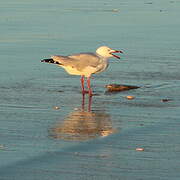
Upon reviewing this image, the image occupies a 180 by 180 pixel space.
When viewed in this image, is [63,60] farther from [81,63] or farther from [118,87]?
[118,87]

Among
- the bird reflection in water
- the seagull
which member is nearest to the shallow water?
the bird reflection in water

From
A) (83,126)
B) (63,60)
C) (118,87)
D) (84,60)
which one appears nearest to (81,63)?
(84,60)

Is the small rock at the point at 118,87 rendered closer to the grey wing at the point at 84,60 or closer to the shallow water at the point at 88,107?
the shallow water at the point at 88,107

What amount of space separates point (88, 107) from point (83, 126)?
4.56 ft

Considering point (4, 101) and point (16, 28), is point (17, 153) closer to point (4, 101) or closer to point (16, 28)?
point (4, 101)

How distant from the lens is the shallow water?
641cm

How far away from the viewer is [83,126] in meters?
8.16

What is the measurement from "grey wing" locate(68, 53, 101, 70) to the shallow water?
1.23ft

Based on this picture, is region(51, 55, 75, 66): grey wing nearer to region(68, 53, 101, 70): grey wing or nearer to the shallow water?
region(68, 53, 101, 70): grey wing

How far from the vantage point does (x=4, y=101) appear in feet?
31.4

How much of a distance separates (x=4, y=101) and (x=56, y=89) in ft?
4.28

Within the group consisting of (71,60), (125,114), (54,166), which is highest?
(71,60)

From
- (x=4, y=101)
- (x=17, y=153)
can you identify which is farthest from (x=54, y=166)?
(x=4, y=101)

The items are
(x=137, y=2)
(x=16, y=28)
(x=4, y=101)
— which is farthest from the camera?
(x=137, y=2)
